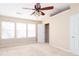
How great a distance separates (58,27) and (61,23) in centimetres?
42

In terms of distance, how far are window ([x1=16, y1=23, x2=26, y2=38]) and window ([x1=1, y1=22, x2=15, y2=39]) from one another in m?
0.35

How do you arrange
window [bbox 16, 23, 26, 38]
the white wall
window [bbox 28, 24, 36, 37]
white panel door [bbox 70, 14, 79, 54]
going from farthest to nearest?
window [bbox 28, 24, 36, 37] → window [bbox 16, 23, 26, 38] → the white wall → white panel door [bbox 70, 14, 79, 54]

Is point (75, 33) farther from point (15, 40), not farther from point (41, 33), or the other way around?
point (15, 40)

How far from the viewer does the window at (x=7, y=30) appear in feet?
20.8

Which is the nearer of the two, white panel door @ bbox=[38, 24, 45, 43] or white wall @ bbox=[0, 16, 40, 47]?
white wall @ bbox=[0, 16, 40, 47]

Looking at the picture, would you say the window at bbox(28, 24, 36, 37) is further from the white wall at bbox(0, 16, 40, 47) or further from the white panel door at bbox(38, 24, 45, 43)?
the white panel door at bbox(38, 24, 45, 43)

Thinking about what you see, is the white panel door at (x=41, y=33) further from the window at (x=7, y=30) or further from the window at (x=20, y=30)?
the window at (x=7, y=30)

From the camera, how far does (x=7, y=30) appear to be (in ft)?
21.5

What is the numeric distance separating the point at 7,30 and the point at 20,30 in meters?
1.09

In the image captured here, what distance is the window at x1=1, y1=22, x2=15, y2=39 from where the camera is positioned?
6332mm

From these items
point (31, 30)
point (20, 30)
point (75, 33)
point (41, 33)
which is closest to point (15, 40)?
point (20, 30)

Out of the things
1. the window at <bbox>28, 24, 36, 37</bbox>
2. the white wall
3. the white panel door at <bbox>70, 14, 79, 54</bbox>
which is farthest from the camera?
the window at <bbox>28, 24, 36, 37</bbox>

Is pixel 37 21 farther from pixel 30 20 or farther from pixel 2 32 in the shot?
pixel 2 32

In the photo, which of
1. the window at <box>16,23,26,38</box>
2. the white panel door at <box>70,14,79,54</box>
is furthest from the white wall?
the white panel door at <box>70,14,79,54</box>
